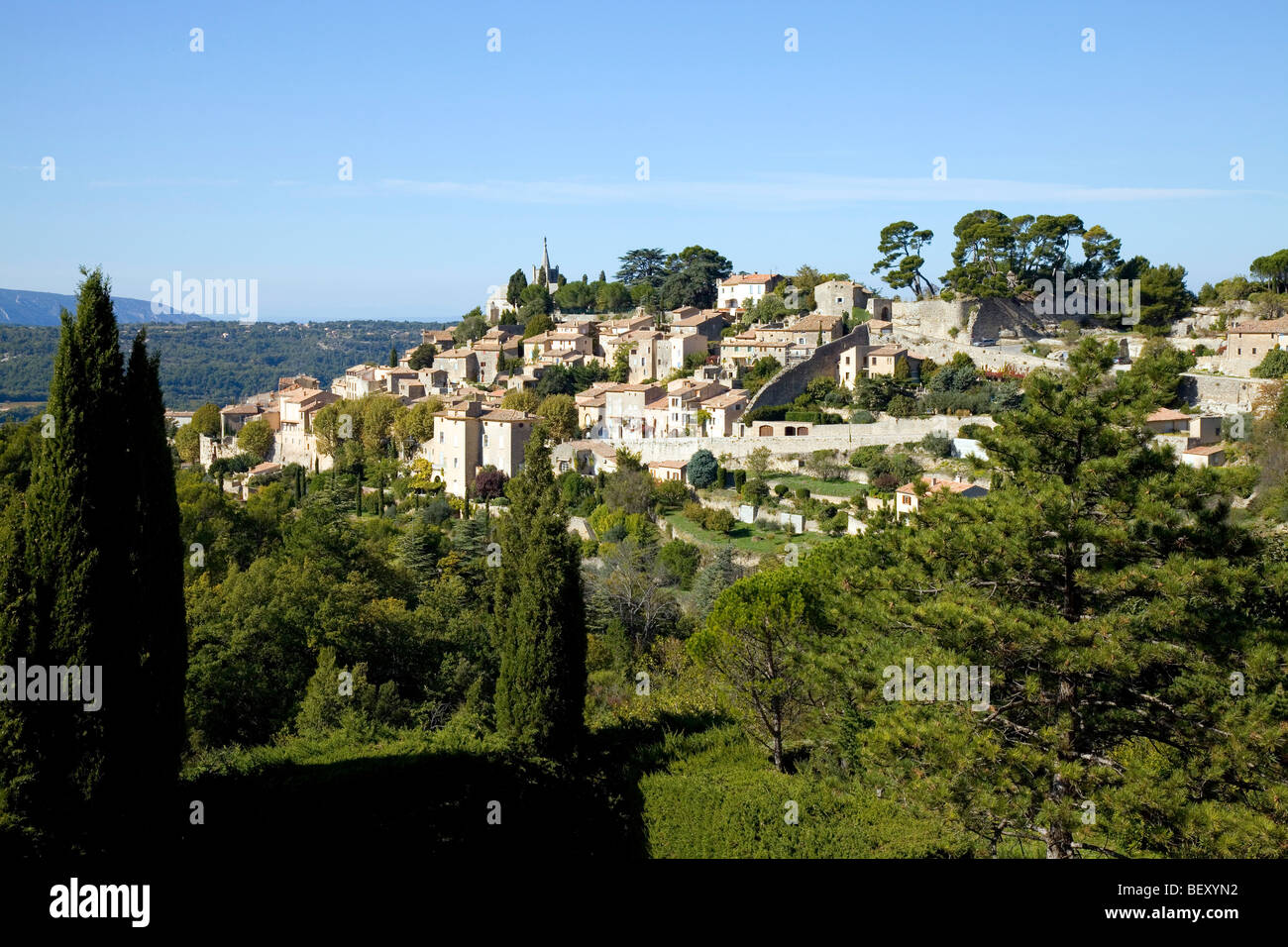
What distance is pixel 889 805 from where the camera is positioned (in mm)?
9836

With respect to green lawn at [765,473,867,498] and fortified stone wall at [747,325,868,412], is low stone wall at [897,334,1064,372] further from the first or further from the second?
green lawn at [765,473,867,498]

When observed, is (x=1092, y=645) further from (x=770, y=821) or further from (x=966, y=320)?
(x=966, y=320)

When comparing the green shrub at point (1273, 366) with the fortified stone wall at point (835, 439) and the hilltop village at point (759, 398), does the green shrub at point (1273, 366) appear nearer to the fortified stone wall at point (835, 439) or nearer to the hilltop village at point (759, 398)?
the hilltop village at point (759, 398)

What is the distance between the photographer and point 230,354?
408 feet

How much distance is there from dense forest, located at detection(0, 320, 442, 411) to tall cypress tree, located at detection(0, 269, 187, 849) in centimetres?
4835

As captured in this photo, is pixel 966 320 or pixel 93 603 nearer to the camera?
pixel 93 603

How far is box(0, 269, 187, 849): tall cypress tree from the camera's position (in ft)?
23.8

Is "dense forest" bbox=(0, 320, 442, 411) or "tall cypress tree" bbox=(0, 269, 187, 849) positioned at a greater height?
"dense forest" bbox=(0, 320, 442, 411)

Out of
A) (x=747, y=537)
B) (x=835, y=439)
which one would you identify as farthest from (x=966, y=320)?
(x=747, y=537)

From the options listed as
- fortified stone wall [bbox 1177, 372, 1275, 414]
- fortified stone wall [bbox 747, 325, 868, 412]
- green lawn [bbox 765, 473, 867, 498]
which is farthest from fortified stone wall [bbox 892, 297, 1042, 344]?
green lawn [bbox 765, 473, 867, 498]

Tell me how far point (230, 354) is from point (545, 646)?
123142mm

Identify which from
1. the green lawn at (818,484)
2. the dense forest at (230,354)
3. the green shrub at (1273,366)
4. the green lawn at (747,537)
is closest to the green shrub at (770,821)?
the green lawn at (747,537)

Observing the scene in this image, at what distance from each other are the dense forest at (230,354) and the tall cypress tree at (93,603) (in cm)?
4835

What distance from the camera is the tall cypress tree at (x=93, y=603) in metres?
7.25
